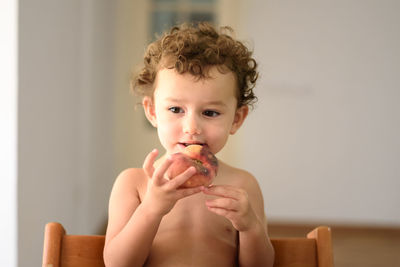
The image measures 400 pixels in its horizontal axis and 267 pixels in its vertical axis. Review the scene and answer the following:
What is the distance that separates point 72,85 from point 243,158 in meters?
2.01

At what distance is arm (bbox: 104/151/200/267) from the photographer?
87 centimetres

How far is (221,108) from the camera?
3.42 ft

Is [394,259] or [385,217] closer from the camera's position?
[394,259]

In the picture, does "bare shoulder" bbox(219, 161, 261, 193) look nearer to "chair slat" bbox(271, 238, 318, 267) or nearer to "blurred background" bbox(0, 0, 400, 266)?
"chair slat" bbox(271, 238, 318, 267)

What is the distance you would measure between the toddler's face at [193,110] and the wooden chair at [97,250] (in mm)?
310

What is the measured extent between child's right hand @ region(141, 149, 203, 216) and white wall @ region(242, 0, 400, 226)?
301 centimetres

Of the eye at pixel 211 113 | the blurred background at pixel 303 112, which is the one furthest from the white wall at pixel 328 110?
the eye at pixel 211 113

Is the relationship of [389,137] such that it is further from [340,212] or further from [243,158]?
[243,158]

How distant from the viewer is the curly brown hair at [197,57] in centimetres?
106

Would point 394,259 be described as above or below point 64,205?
below

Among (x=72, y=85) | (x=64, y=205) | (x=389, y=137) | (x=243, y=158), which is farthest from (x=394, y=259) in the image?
(x=72, y=85)
